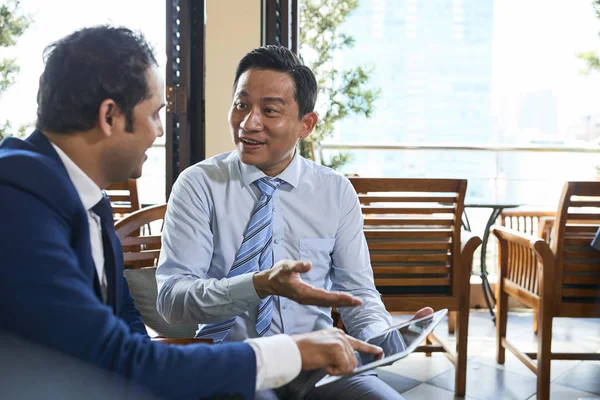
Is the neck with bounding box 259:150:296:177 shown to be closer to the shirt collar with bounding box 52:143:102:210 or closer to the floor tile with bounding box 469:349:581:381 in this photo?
the shirt collar with bounding box 52:143:102:210

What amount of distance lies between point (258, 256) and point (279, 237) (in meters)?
0.09

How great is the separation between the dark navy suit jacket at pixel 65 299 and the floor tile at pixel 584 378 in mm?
2407

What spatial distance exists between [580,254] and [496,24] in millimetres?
3833

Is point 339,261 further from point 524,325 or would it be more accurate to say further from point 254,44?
point 524,325

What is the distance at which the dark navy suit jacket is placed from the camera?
2.26 ft

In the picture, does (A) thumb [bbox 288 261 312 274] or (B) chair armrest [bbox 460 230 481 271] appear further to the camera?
(B) chair armrest [bbox 460 230 481 271]

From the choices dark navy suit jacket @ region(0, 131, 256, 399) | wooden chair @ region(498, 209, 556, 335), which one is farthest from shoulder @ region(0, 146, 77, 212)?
wooden chair @ region(498, 209, 556, 335)

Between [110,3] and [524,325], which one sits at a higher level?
[110,3]

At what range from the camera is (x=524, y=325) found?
3.81 metres

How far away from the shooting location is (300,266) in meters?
1.01

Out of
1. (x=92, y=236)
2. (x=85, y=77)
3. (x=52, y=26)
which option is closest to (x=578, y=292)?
(x=92, y=236)

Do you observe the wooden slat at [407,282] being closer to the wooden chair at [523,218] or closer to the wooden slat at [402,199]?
the wooden slat at [402,199]

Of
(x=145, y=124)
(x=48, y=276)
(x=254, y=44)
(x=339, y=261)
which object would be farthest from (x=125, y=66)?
(x=254, y=44)

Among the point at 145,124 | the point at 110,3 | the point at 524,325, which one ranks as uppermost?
the point at 110,3
